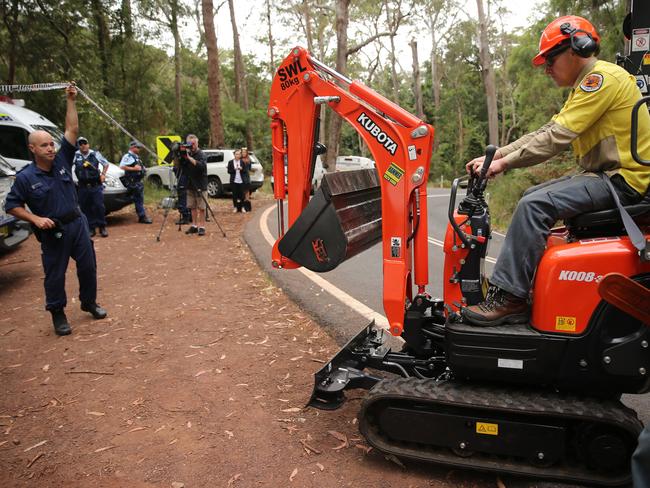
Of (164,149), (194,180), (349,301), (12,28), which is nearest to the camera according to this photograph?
(349,301)

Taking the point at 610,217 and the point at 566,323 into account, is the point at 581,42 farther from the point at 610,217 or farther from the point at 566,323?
the point at 566,323

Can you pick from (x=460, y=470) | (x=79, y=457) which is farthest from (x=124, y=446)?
(x=460, y=470)

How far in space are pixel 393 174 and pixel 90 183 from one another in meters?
9.49

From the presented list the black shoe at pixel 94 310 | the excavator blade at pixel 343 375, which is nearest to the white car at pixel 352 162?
the black shoe at pixel 94 310

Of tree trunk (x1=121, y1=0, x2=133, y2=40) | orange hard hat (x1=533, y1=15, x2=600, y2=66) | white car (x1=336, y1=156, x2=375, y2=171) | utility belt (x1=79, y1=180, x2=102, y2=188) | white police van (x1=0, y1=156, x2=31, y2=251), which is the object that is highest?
tree trunk (x1=121, y1=0, x2=133, y2=40)

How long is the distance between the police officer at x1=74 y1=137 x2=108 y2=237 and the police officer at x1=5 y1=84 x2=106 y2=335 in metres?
5.71

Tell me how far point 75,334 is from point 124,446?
2.55m

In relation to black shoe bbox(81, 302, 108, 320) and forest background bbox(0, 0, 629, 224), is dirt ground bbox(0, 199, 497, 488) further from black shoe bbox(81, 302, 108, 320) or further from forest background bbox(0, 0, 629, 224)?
forest background bbox(0, 0, 629, 224)

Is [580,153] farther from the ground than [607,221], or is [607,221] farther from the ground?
[580,153]

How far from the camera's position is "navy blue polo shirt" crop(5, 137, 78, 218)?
17.6 feet

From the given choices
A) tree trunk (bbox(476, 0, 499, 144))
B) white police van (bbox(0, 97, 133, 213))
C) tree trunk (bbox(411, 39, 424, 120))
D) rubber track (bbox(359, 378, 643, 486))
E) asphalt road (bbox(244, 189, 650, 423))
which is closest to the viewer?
rubber track (bbox(359, 378, 643, 486))

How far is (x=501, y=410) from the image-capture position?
291cm

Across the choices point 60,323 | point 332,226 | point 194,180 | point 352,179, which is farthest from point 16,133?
point 332,226

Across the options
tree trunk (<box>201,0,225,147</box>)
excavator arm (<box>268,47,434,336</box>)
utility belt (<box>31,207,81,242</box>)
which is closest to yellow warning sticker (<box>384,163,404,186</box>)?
excavator arm (<box>268,47,434,336</box>)
